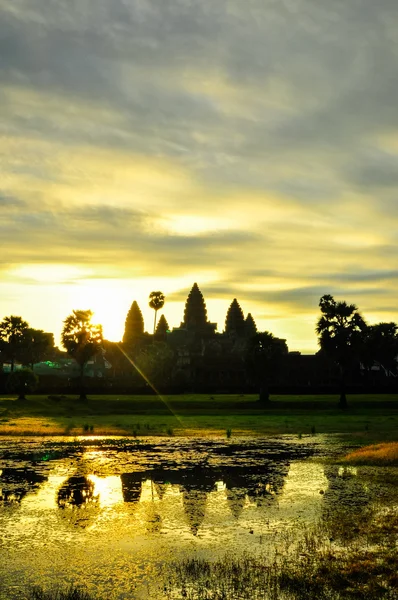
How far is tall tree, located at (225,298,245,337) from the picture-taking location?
185m

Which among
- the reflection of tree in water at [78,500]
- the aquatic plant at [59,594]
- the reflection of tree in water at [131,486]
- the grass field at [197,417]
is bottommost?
the grass field at [197,417]

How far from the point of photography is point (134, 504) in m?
18.8

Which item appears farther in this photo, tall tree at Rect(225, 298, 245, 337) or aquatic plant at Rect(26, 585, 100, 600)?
tall tree at Rect(225, 298, 245, 337)

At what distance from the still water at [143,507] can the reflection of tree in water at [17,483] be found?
0.04 meters

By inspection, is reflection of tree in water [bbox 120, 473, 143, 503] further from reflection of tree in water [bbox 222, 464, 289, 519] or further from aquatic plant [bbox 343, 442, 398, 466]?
aquatic plant [bbox 343, 442, 398, 466]

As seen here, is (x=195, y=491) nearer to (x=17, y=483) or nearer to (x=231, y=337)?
(x=17, y=483)

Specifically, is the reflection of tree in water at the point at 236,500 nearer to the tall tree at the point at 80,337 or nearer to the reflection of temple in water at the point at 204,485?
the reflection of temple in water at the point at 204,485

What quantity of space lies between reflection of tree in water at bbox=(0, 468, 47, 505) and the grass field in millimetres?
18238

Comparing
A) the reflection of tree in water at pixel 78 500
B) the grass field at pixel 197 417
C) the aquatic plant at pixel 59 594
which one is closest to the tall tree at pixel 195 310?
the grass field at pixel 197 417

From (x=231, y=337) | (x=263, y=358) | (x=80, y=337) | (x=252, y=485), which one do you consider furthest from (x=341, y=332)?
(x=231, y=337)

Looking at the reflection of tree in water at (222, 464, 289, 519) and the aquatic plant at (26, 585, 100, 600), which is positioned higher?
the aquatic plant at (26, 585, 100, 600)

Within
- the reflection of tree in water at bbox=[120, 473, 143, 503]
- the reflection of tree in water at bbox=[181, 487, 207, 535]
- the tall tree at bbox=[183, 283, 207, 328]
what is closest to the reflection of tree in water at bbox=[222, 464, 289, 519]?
the reflection of tree in water at bbox=[181, 487, 207, 535]

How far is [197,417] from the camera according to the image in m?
60.2

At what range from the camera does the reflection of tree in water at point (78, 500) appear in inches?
674
